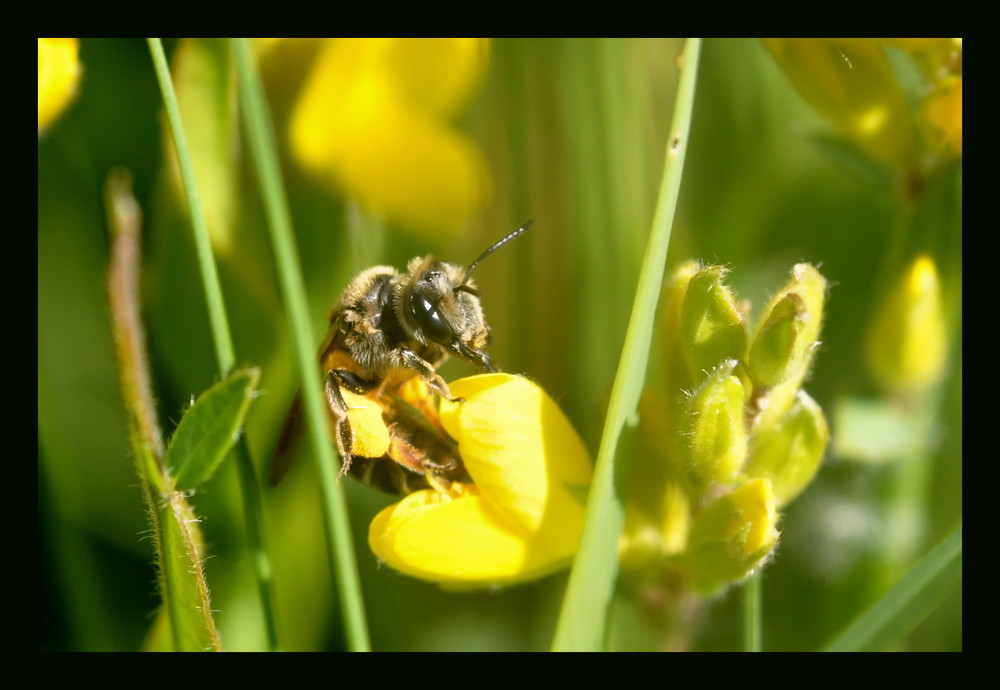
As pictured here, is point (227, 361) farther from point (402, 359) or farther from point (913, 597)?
point (913, 597)

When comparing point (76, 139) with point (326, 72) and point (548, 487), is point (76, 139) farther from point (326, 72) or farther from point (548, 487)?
point (548, 487)

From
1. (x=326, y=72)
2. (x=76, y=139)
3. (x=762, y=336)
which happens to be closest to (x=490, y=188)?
(x=326, y=72)

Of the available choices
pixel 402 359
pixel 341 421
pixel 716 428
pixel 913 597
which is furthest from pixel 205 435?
pixel 913 597

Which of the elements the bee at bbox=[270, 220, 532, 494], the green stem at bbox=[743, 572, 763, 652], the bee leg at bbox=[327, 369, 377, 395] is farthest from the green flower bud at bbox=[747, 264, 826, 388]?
the bee leg at bbox=[327, 369, 377, 395]

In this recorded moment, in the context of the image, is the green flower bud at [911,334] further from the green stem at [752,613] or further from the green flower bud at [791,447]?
the green stem at [752,613]

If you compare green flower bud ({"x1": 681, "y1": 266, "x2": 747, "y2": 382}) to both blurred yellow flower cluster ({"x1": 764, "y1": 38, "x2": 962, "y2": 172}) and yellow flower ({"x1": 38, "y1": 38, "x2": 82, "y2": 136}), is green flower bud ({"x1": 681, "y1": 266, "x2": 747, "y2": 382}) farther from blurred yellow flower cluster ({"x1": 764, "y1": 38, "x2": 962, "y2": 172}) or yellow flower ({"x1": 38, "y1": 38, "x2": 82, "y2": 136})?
yellow flower ({"x1": 38, "y1": 38, "x2": 82, "y2": 136})
